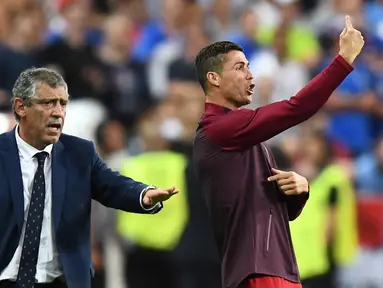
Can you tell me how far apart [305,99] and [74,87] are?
633 cm

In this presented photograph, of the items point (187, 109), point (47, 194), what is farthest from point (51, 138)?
point (187, 109)

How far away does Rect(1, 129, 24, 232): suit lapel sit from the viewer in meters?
6.30

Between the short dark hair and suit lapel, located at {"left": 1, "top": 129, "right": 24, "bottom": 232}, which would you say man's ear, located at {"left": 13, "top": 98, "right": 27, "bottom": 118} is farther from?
the short dark hair

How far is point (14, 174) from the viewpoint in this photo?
20.9ft

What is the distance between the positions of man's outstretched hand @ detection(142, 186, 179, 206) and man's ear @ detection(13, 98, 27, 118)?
0.80 meters

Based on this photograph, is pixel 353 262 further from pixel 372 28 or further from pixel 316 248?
pixel 372 28

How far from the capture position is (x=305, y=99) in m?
6.09

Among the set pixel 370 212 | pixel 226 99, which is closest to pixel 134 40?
pixel 370 212

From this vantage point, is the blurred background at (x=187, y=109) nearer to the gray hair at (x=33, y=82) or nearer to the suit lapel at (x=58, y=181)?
the suit lapel at (x=58, y=181)

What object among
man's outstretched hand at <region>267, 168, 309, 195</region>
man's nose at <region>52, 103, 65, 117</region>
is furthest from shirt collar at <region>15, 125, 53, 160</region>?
man's outstretched hand at <region>267, 168, 309, 195</region>

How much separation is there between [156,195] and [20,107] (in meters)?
0.89

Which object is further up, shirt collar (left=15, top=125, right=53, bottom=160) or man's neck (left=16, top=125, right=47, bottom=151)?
man's neck (left=16, top=125, right=47, bottom=151)

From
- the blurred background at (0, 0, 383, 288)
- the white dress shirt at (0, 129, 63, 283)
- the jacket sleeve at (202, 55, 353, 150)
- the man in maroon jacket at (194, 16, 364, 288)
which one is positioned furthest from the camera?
the blurred background at (0, 0, 383, 288)

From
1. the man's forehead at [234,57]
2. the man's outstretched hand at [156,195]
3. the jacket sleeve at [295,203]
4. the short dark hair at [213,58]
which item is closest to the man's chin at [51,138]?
the man's outstretched hand at [156,195]
